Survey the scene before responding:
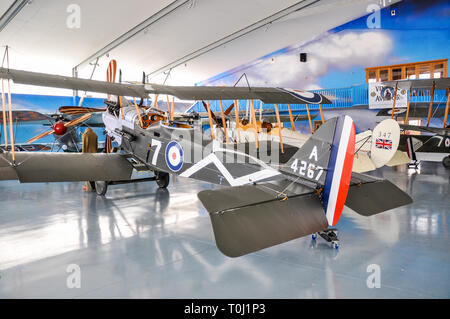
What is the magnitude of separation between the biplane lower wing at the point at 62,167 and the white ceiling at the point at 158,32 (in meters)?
6.27

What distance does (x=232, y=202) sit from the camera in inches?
103

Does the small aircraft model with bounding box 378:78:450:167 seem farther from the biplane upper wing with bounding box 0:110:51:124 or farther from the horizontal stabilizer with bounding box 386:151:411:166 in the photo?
the biplane upper wing with bounding box 0:110:51:124

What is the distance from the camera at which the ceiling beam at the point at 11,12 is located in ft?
30.5

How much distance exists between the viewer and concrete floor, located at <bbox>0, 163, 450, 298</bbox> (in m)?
2.73

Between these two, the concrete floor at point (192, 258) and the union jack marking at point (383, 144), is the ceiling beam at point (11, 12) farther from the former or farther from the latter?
the union jack marking at point (383, 144)

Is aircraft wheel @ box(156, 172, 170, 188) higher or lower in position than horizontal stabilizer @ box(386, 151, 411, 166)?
lower

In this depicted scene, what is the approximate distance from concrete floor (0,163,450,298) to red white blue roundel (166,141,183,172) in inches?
31.1

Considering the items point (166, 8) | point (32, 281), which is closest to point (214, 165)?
point (32, 281)

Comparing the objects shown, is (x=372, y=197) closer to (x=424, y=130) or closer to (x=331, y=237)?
(x=331, y=237)

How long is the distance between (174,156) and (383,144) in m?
4.52

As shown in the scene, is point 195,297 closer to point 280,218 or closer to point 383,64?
point 280,218

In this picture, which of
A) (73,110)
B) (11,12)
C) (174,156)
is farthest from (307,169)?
(11,12)

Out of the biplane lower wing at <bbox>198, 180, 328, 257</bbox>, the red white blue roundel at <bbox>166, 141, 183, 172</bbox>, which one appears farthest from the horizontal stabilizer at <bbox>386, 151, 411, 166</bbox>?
the biplane lower wing at <bbox>198, 180, 328, 257</bbox>

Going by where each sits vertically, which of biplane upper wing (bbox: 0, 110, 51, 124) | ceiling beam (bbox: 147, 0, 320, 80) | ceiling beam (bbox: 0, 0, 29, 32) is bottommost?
biplane upper wing (bbox: 0, 110, 51, 124)
